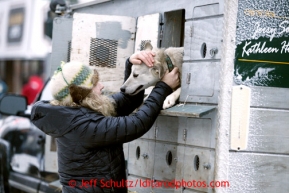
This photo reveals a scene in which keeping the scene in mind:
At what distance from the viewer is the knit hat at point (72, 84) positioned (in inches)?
→ 159

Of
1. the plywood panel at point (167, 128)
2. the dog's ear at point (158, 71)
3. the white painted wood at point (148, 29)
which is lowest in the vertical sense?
the plywood panel at point (167, 128)

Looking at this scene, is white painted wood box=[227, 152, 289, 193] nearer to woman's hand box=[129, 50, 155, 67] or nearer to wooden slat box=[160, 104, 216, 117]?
wooden slat box=[160, 104, 216, 117]

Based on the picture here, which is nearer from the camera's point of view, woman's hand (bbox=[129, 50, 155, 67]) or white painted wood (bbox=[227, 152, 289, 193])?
white painted wood (bbox=[227, 152, 289, 193])

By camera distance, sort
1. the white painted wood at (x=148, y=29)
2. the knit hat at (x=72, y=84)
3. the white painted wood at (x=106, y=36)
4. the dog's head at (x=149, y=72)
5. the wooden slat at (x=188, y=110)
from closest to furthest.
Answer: the wooden slat at (x=188, y=110), the knit hat at (x=72, y=84), the dog's head at (x=149, y=72), the white painted wood at (x=148, y=29), the white painted wood at (x=106, y=36)

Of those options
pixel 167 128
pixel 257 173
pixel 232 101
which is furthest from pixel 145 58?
pixel 257 173

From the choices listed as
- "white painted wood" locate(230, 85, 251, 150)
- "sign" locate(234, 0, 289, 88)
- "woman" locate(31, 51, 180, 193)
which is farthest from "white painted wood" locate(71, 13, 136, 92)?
"white painted wood" locate(230, 85, 251, 150)

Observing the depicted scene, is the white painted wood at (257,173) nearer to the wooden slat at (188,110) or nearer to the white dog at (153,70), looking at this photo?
the wooden slat at (188,110)

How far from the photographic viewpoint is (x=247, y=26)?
3875 millimetres

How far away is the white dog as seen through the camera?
15.2 feet

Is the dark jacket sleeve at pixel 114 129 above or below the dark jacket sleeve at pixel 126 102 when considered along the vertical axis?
below

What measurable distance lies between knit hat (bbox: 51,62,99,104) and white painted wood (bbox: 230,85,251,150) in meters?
1.05

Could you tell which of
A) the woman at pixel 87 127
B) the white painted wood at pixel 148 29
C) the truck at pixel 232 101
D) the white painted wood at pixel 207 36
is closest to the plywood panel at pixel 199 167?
the truck at pixel 232 101

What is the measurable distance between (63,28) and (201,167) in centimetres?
239

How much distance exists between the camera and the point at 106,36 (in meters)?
5.19
